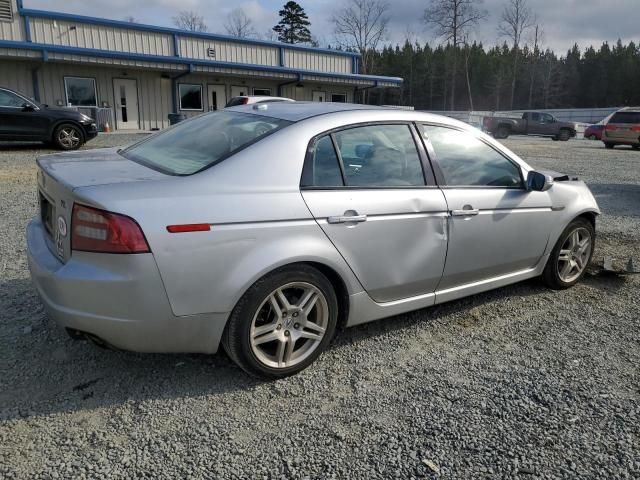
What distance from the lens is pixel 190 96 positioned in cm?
2466

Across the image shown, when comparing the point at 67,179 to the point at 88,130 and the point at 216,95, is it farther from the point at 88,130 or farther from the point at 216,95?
the point at 216,95

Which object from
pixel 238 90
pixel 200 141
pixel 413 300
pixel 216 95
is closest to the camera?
pixel 200 141

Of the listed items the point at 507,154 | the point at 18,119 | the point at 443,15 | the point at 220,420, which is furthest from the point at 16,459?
the point at 443,15

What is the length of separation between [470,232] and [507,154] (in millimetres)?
792

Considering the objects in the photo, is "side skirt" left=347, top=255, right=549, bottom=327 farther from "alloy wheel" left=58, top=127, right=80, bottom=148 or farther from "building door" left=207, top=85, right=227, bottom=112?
"building door" left=207, top=85, right=227, bottom=112

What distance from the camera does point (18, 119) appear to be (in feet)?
41.9

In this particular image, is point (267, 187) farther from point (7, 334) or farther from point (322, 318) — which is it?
point (7, 334)

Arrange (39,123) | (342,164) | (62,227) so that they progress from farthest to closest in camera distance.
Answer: (39,123)
(342,164)
(62,227)

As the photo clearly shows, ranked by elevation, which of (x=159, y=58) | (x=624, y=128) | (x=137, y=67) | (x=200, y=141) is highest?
(x=159, y=58)

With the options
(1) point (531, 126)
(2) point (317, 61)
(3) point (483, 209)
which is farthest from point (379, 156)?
(1) point (531, 126)

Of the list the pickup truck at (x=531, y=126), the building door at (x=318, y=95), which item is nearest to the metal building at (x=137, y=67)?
the building door at (x=318, y=95)

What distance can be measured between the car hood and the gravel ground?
3.61 feet

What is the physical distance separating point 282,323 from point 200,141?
4.21 feet

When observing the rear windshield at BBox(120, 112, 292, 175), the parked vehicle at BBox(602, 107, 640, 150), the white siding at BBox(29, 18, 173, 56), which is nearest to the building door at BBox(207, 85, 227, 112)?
the white siding at BBox(29, 18, 173, 56)
